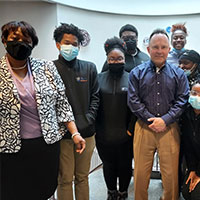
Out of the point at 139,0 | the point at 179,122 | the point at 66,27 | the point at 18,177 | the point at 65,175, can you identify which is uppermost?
the point at 139,0

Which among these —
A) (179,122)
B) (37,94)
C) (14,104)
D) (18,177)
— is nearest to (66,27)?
(37,94)

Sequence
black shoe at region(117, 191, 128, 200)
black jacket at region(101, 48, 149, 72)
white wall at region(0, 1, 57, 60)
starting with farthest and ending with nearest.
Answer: white wall at region(0, 1, 57, 60)
black jacket at region(101, 48, 149, 72)
black shoe at region(117, 191, 128, 200)

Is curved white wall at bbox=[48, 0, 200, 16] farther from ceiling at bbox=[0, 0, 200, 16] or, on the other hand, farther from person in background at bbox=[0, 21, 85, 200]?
person in background at bbox=[0, 21, 85, 200]

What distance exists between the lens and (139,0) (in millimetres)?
4191

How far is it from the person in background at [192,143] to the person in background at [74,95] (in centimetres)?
74

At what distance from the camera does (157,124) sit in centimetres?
163

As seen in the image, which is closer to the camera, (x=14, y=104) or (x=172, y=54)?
(x=14, y=104)

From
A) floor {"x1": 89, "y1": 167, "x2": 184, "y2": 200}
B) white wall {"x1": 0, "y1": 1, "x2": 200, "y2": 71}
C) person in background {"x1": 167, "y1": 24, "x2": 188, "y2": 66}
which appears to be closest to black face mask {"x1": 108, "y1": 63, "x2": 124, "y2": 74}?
person in background {"x1": 167, "y1": 24, "x2": 188, "y2": 66}

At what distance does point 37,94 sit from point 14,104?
0.14m

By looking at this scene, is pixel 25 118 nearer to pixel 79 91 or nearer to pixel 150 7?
pixel 79 91

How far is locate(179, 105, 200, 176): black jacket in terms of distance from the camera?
1.68 m

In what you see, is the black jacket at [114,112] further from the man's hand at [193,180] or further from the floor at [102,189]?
A: the floor at [102,189]

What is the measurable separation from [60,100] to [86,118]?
324 millimetres

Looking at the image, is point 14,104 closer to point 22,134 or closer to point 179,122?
point 22,134
